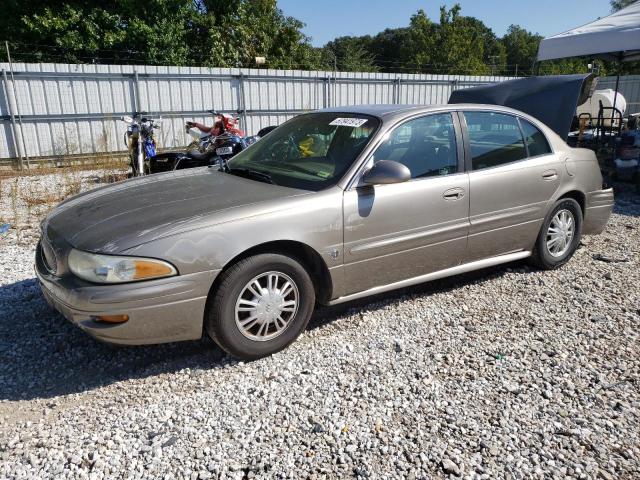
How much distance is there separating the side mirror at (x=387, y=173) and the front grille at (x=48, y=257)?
2.01m

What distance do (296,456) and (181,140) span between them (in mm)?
12279

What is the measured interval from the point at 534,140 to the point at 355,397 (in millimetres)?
3026

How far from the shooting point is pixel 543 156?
4578 millimetres

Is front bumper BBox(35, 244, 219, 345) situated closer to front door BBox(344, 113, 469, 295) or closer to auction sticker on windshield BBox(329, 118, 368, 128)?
front door BBox(344, 113, 469, 295)

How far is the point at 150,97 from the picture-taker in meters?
13.0

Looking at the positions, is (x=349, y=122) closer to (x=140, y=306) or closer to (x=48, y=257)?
(x=140, y=306)

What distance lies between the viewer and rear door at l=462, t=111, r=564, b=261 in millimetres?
4098

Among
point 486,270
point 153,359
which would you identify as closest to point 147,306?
point 153,359

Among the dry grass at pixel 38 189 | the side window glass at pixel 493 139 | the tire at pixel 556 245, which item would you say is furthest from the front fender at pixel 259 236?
the dry grass at pixel 38 189

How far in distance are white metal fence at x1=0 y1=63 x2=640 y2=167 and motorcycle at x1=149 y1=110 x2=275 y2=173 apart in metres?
2.81

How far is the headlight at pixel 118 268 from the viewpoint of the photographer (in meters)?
2.77

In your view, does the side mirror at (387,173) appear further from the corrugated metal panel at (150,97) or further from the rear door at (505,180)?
the corrugated metal panel at (150,97)

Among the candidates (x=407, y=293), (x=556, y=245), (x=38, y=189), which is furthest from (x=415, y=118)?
(x=38, y=189)

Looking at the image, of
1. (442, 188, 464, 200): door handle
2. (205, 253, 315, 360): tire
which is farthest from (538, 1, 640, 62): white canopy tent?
(205, 253, 315, 360): tire
